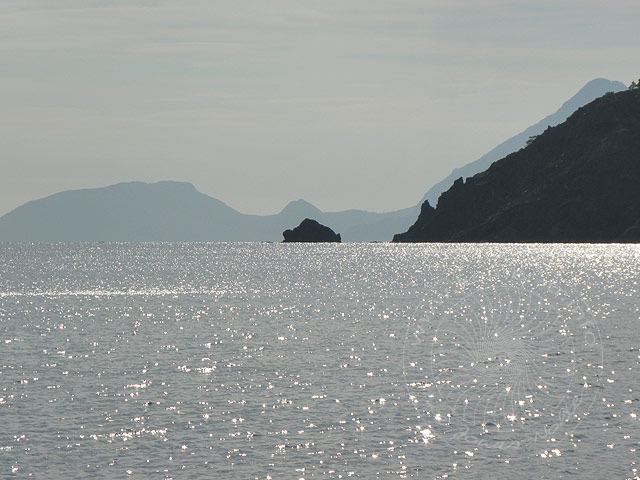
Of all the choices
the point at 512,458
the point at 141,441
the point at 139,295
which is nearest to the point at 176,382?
the point at 141,441

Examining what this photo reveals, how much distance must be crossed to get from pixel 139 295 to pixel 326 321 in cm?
5822

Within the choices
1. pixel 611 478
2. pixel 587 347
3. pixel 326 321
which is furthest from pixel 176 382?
pixel 326 321

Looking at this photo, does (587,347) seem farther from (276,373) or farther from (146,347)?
(146,347)

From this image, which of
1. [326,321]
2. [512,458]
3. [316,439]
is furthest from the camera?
[326,321]

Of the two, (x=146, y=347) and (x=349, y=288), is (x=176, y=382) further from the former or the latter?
(x=349, y=288)

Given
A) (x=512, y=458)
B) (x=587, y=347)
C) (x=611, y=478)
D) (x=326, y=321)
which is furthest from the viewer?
(x=326, y=321)

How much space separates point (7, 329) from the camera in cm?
10081

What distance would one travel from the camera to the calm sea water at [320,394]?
140ft

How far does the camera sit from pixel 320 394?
59469mm

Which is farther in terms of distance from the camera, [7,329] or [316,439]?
[7,329]

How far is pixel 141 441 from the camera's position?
4634 centimetres

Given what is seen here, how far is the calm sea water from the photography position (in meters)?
42.8

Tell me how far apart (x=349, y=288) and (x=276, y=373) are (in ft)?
351

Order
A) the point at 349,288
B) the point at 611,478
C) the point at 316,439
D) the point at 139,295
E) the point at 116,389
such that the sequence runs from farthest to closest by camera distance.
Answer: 1. the point at 349,288
2. the point at 139,295
3. the point at 116,389
4. the point at 316,439
5. the point at 611,478
